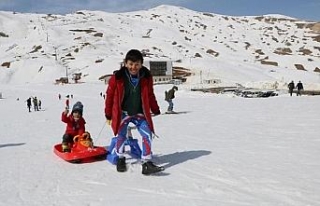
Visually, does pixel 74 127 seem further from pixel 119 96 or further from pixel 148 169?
pixel 148 169

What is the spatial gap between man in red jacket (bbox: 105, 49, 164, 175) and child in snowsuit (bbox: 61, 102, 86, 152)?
1.64 m

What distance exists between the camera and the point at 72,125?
8297 mm

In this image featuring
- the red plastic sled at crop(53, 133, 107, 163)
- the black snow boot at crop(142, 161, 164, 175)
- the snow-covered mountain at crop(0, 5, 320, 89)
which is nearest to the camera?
the black snow boot at crop(142, 161, 164, 175)

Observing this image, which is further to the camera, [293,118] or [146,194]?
[293,118]

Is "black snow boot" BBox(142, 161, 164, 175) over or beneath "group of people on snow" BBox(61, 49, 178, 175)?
beneath

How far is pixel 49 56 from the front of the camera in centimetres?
11812

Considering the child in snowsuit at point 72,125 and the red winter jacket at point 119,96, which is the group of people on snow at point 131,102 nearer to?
the red winter jacket at point 119,96

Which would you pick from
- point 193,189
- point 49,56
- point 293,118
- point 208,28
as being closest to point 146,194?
point 193,189

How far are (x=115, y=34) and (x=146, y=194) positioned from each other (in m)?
148

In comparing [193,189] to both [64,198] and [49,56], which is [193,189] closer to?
[64,198]

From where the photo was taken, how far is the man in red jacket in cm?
645

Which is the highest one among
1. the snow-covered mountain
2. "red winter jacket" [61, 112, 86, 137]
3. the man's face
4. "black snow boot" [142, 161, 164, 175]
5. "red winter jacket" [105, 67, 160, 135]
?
the snow-covered mountain

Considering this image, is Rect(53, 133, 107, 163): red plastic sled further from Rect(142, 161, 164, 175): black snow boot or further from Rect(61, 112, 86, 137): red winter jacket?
Rect(142, 161, 164, 175): black snow boot

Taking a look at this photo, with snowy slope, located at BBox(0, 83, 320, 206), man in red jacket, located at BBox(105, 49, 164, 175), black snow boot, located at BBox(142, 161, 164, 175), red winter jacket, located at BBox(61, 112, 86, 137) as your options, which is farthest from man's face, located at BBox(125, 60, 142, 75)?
red winter jacket, located at BBox(61, 112, 86, 137)
